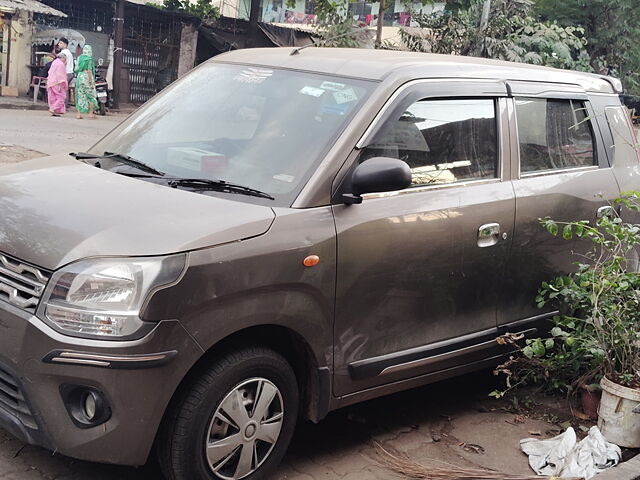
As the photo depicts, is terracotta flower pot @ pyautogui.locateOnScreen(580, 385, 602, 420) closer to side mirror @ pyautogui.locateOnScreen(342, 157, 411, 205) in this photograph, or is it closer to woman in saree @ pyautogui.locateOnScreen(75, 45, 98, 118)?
side mirror @ pyautogui.locateOnScreen(342, 157, 411, 205)

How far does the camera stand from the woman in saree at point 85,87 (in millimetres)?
18734

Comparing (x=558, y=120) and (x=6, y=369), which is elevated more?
(x=558, y=120)

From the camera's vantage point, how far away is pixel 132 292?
114 inches

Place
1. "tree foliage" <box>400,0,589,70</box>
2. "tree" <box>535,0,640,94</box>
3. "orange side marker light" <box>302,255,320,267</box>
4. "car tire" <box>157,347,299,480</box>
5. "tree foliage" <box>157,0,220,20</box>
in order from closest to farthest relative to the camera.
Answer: "car tire" <box>157,347,299,480</box>, "orange side marker light" <box>302,255,320,267</box>, "tree foliage" <box>400,0,589,70</box>, "tree foliage" <box>157,0,220,20</box>, "tree" <box>535,0,640,94</box>

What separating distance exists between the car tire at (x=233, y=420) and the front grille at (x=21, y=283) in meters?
0.67

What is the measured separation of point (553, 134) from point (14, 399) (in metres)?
3.31

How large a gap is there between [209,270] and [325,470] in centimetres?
131

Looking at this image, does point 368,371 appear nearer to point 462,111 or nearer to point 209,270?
point 209,270

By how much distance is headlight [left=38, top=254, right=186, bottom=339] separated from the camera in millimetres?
2881

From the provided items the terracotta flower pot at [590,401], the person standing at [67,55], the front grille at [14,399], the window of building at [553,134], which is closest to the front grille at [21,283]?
the front grille at [14,399]

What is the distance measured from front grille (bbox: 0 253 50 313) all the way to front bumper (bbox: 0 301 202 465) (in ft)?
0.12

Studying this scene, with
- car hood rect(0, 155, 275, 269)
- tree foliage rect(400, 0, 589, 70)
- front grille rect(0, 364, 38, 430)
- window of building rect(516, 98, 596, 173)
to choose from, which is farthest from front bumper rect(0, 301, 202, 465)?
tree foliage rect(400, 0, 589, 70)

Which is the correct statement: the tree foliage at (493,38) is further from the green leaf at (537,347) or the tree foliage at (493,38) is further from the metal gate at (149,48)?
the green leaf at (537,347)

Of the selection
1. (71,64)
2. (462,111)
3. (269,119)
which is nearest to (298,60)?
(269,119)
